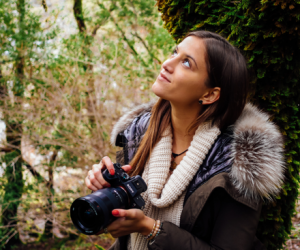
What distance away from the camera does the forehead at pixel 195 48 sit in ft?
4.99

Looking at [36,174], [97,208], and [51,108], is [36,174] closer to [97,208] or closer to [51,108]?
[51,108]

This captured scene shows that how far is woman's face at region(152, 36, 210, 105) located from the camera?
1.52 metres

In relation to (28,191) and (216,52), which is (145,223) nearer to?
(216,52)

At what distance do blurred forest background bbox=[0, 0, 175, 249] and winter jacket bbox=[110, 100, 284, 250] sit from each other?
2611 mm

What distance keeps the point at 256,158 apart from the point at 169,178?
55 centimetres

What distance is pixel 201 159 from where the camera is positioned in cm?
149

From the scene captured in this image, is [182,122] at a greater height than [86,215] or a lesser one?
greater

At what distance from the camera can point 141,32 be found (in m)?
5.42

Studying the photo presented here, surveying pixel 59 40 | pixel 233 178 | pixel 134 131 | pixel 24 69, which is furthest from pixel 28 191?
pixel 233 178

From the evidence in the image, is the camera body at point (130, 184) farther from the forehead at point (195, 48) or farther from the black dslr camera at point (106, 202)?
the forehead at point (195, 48)

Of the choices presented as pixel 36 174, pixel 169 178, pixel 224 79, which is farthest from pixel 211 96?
pixel 36 174

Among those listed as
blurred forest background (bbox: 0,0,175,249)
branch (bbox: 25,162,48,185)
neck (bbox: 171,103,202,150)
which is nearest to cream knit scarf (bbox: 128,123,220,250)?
neck (bbox: 171,103,202,150)

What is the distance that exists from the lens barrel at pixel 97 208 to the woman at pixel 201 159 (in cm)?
6

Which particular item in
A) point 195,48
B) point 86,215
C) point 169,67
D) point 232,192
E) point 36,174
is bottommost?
point 36,174
